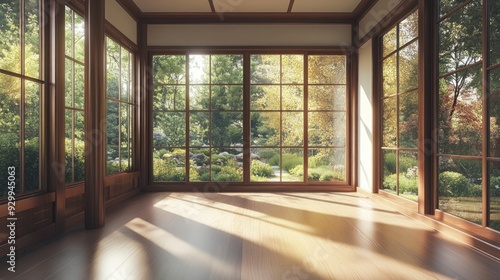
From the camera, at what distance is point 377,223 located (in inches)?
119

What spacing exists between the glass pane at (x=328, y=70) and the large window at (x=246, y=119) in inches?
0.6

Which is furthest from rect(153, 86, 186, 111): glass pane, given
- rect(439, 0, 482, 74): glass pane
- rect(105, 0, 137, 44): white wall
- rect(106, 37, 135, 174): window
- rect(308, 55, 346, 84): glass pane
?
rect(439, 0, 482, 74): glass pane

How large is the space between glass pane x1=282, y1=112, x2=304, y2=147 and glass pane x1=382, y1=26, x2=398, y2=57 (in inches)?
56.8

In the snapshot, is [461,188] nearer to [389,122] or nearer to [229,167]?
[389,122]

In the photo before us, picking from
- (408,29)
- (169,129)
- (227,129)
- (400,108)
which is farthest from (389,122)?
(169,129)

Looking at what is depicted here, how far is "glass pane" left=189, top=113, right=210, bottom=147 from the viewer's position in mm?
4926

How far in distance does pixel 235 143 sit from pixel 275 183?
0.84 metres

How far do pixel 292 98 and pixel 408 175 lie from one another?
2.02 meters

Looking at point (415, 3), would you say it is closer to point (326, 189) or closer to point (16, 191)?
point (326, 189)

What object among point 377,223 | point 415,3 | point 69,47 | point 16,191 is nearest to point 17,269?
point 16,191

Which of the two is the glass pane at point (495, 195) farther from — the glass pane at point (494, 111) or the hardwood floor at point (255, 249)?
the hardwood floor at point (255, 249)

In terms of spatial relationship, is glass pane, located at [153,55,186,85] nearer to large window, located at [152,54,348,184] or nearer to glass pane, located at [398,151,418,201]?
large window, located at [152,54,348,184]

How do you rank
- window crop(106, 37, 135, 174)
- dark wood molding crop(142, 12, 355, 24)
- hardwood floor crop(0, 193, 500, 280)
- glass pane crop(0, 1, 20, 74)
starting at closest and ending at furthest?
1. hardwood floor crop(0, 193, 500, 280)
2. glass pane crop(0, 1, 20, 74)
3. window crop(106, 37, 135, 174)
4. dark wood molding crop(142, 12, 355, 24)

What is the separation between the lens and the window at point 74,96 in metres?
2.99
